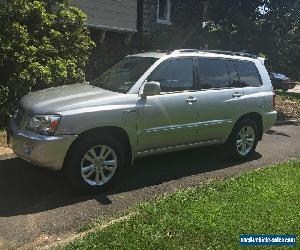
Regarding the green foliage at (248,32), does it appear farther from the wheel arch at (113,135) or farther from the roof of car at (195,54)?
the wheel arch at (113,135)

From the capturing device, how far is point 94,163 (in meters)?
5.57

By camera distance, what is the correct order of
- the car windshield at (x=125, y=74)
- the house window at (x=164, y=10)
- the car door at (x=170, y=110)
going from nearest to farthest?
the car door at (x=170, y=110) → the car windshield at (x=125, y=74) → the house window at (x=164, y=10)

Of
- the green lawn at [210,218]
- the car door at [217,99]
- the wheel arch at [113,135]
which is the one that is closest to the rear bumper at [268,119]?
the car door at [217,99]

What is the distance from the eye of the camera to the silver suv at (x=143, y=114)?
5.34 m

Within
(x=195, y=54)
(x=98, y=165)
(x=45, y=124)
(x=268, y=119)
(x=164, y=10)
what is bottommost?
(x=98, y=165)

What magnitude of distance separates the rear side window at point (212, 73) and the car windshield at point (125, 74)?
2.88 ft

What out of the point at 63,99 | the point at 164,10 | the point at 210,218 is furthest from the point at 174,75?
the point at 164,10

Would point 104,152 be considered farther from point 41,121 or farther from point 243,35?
point 243,35

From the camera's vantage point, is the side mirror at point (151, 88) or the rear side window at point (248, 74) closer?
the side mirror at point (151, 88)

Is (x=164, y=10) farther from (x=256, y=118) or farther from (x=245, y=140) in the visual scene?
(x=245, y=140)

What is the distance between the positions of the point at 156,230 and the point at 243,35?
13229 millimetres

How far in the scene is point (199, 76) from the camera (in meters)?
6.71

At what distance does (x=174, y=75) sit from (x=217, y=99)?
35.4 inches

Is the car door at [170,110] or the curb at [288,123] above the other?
the car door at [170,110]
